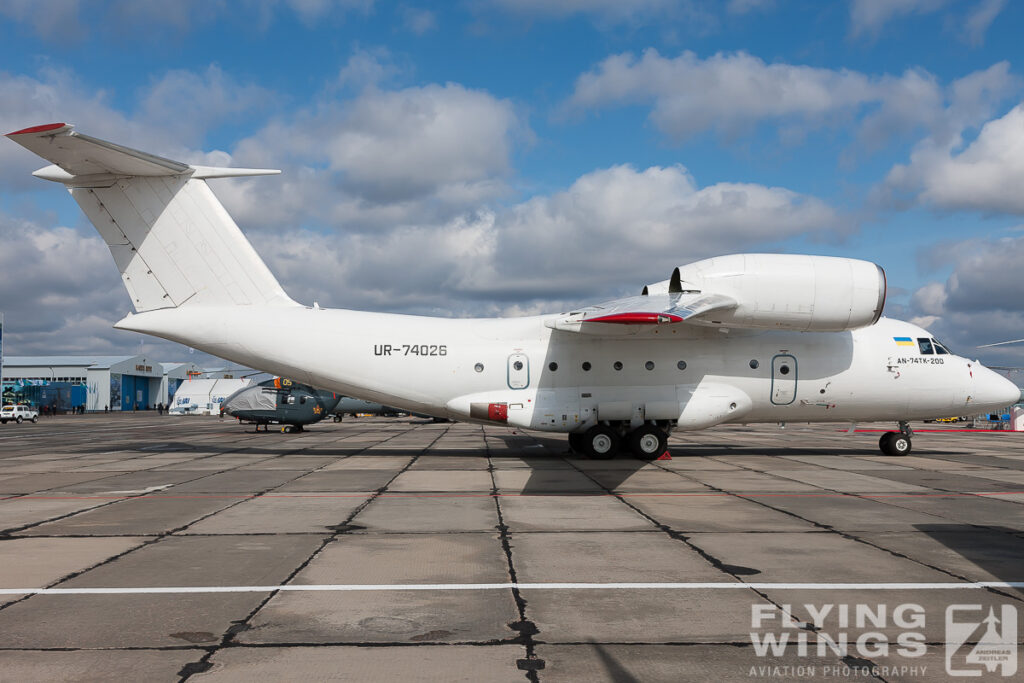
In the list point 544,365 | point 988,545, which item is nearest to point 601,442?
point 544,365

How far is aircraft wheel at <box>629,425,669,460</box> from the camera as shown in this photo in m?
16.4

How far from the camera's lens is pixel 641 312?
13172 mm

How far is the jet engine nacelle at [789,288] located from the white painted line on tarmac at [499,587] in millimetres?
9266

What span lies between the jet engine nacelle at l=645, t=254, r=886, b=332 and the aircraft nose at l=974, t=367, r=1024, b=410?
460cm

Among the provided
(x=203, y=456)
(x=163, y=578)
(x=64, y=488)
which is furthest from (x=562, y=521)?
(x=203, y=456)

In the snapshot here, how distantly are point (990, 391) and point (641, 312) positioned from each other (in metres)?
10.5

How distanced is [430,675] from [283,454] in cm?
1705

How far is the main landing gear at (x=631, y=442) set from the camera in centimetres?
1644

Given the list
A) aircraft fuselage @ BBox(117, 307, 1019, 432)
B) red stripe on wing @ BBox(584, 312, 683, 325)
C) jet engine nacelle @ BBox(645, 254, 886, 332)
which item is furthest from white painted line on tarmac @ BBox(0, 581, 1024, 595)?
aircraft fuselage @ BBox(117, 307, 1019, 432)

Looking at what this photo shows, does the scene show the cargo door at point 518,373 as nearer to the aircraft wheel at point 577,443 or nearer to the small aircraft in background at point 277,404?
the aircraft wheel at point 577,443

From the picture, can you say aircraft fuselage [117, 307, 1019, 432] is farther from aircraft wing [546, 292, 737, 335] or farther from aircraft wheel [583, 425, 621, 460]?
aircraft wing [546, 292, 737, 335]

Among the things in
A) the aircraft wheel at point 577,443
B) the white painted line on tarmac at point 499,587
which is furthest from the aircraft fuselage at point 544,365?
the white painted line on tarmac at point 499,587

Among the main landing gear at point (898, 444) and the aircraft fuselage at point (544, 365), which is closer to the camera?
the aircraft fuselage at point (544, 365)

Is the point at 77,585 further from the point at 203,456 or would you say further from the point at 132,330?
the point at 203,456
